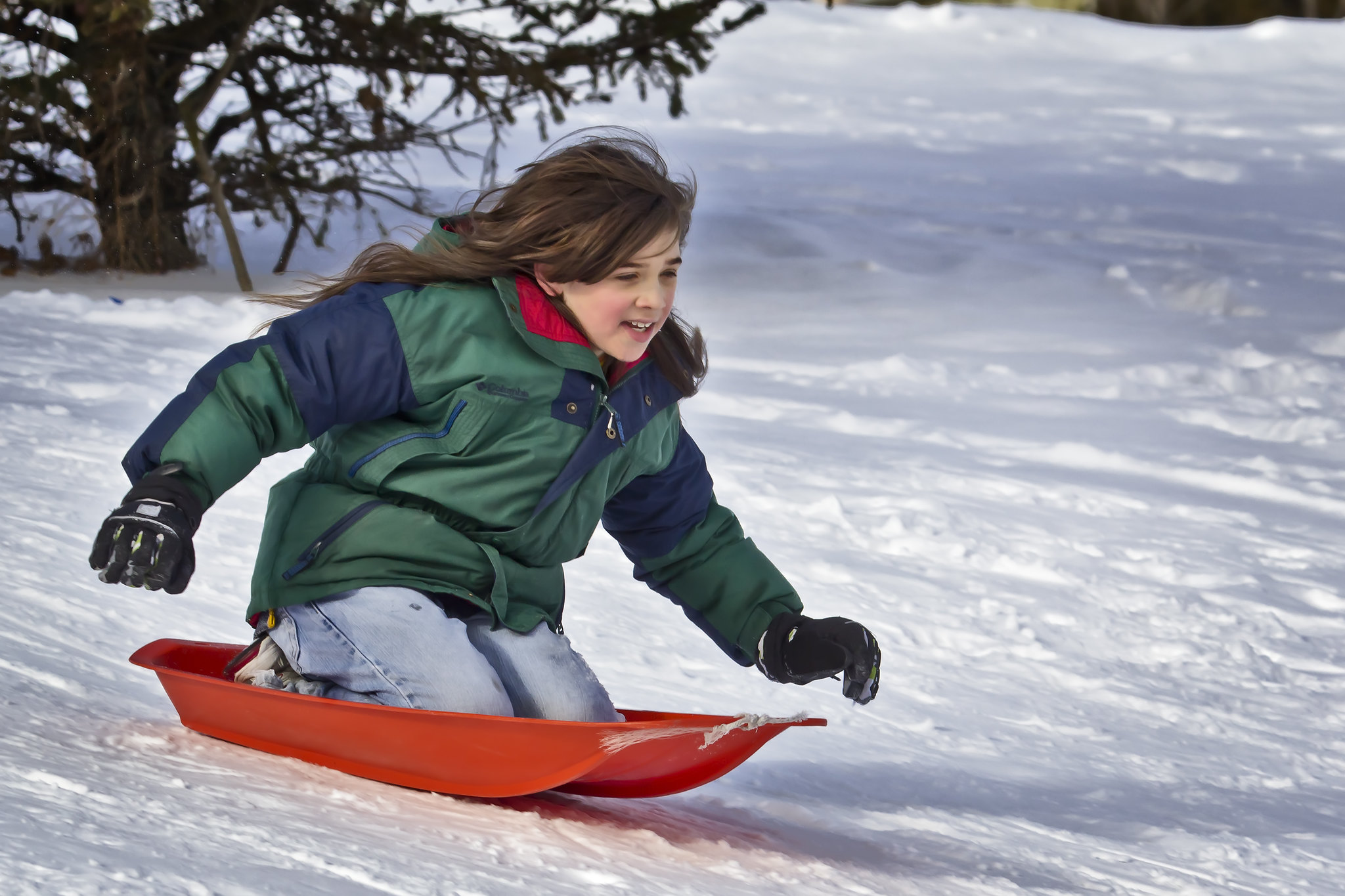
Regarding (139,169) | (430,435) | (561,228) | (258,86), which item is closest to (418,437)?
(430,435)

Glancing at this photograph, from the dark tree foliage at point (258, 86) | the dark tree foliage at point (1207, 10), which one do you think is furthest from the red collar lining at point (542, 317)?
the dark tree foliage at point (1207, 10)

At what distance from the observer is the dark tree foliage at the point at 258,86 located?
660cm

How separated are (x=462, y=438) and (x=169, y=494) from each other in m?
0.39

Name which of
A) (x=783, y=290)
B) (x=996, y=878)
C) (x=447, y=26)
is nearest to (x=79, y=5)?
(x=447, y=26)

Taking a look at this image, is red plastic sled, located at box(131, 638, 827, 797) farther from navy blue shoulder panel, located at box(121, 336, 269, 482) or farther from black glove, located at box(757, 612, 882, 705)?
navy blue shoulder panel, located at box(121, 336, 269, 482)

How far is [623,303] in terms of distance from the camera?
1930 millimetres

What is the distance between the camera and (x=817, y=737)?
8.44ft

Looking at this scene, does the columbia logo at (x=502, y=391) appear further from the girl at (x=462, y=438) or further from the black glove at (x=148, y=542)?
the black glove at (x=148, y=542)

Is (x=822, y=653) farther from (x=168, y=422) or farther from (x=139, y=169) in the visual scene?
A: (x=139, y=169)

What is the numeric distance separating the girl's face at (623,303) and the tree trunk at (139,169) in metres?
5.22

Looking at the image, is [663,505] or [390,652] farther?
[663,505]

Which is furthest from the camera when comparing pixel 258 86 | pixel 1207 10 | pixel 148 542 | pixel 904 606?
pixel 1207 10

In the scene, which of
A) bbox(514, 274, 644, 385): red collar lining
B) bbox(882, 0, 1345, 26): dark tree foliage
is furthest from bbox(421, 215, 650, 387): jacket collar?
bbox(882, 0, 1345, 26): dark tree foliage

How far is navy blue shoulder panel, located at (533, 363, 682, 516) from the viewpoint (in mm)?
1913
